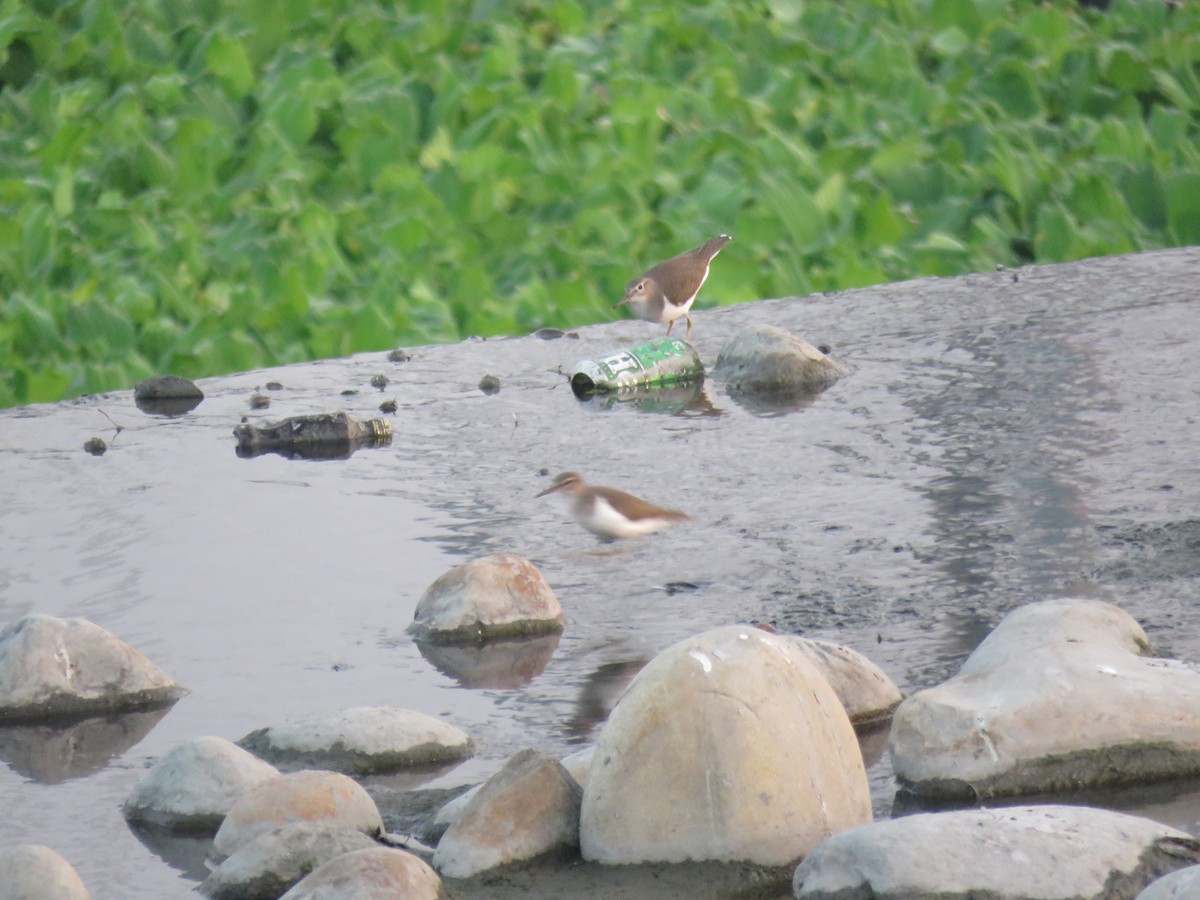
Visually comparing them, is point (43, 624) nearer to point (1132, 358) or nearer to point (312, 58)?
point (1132, 358)

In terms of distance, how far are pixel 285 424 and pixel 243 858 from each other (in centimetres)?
380

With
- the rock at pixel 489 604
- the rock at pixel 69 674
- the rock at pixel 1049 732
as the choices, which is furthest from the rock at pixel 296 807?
the rock at pixel 489 604

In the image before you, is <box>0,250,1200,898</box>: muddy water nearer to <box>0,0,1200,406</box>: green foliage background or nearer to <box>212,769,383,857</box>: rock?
<box>212,769,383,857</box>: rock

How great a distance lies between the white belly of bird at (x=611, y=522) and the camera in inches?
219

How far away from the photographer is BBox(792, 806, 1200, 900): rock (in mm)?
3225

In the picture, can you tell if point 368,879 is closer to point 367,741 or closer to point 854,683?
point 367,741

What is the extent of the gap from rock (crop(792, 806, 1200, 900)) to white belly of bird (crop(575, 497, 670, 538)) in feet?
7.53

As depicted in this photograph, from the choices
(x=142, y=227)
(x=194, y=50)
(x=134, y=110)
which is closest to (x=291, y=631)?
(x=142, y=227)

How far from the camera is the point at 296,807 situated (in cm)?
363

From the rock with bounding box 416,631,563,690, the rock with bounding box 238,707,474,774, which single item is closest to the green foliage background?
the rock with bounding box 416,631,563,690

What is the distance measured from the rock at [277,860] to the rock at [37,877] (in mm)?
258

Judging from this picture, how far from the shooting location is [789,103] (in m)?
12.3

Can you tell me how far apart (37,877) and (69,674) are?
1284mm

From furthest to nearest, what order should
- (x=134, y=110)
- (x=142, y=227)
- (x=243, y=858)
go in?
(x=134, y=110) → (x=142, y=227) → (x=243, y=858)
